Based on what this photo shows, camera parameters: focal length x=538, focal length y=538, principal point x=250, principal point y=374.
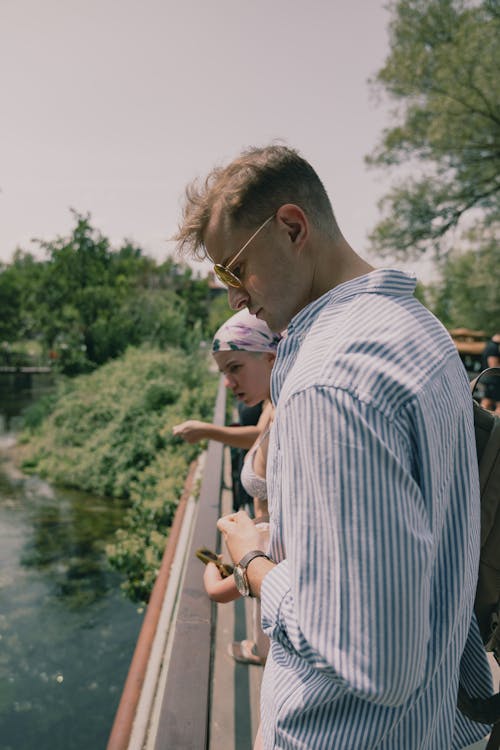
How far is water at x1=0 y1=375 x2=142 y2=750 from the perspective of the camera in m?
5.06

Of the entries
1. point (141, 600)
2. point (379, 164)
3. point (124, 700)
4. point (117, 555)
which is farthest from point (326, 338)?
point (379, 164)

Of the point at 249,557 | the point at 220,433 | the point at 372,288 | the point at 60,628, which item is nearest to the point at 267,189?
the point at 372,288

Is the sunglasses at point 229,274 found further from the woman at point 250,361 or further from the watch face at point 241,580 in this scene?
the woman at point 250,361

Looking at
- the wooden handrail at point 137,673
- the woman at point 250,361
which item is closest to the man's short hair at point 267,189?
the woman at point 250,361

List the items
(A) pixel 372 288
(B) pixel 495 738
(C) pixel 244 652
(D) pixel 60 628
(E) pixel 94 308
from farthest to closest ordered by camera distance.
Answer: (E) pixel 94 308 < (D) pixel 60 628 < (C) pixel 244 652 < (B) pixel 495 738 < (A) pixel 372 288

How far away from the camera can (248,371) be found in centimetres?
264

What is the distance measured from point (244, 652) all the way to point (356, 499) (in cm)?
249

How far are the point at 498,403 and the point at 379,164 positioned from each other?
10.7 m

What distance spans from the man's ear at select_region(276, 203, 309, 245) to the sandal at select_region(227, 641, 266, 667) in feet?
7.89

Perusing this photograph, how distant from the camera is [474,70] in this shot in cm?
1353

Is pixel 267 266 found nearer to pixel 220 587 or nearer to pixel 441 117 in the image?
pixel 220 587

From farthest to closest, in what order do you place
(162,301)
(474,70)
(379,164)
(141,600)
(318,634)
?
(162,301) < (379,164) < (474,70) < (141,600) < (318,634)

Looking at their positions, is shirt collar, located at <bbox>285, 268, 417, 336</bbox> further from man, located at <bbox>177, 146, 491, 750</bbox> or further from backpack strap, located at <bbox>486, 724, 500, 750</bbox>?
backpack strap, located at <bbox>486, 724, 500, 750</bbox>

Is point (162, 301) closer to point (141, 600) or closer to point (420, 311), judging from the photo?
point (141, 600)
